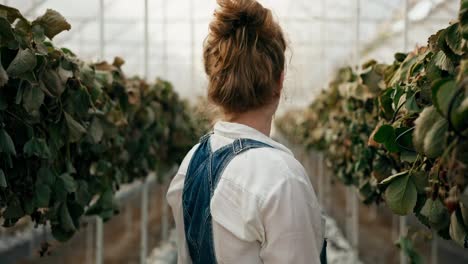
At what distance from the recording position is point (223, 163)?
136 cm

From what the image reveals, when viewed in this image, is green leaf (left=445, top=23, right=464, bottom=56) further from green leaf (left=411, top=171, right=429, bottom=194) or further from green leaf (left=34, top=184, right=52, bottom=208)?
green leaf (left=34, top=184, right=52, bottom=208)

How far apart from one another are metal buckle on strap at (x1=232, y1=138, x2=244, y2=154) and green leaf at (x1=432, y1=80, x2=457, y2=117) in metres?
0.55

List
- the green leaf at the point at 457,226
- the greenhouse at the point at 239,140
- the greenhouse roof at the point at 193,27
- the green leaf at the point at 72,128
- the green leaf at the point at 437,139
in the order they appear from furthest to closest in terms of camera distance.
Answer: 1. the greenhouse roof at the point at 193,27
2. the green leaf at the point at 72,128
3. the greenhouse at the point at 239,140
4. the green leaf at the point at 457,226
5. the green leaf at the point at 437,139

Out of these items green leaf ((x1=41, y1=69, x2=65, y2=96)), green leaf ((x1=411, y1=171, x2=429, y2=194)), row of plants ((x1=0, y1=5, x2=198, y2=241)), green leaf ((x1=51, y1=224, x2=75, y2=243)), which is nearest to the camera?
green leaf ((x1=411, y1=171, x2=429, y2=194))

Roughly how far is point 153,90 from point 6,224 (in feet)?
7.26

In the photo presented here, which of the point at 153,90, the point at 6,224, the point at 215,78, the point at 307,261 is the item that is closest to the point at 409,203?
the point at 307,261

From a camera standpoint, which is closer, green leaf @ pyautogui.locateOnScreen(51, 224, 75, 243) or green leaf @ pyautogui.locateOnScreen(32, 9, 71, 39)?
green leaf @ pyautogui.locateOnScreen(32, 9, 71, 39)

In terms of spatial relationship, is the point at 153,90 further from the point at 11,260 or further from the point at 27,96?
the point at 11,260

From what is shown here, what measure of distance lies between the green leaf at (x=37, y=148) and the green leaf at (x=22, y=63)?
0.23m

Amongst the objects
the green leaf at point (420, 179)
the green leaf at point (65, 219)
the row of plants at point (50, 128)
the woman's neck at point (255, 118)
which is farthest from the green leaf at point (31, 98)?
the green leaf at point (420, 179)

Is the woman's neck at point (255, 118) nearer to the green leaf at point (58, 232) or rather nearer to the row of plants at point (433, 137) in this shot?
the row of plants at point (433, 137)

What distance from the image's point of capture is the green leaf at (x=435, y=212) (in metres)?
1.29

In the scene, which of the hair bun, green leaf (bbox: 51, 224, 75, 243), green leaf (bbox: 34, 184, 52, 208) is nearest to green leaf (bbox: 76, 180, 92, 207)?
green leaf (bbox: 51, 224, 75, 243)

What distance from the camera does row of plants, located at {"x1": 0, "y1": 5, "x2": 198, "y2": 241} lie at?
1595 mm
